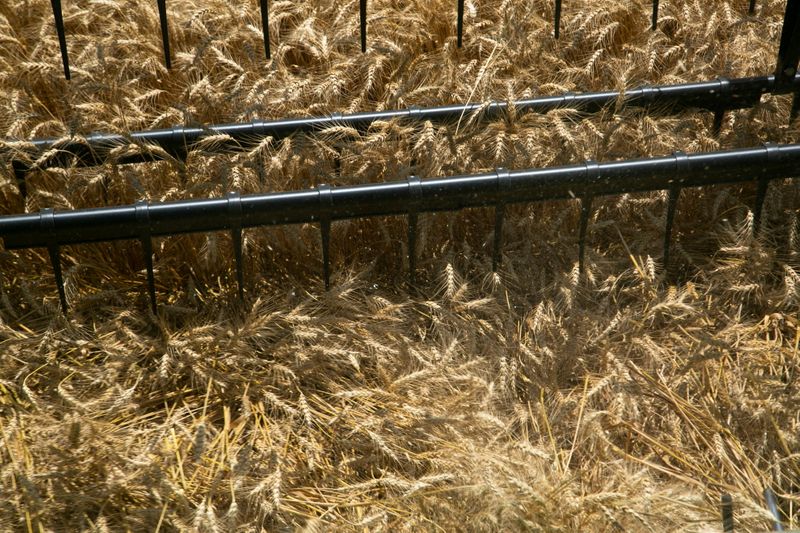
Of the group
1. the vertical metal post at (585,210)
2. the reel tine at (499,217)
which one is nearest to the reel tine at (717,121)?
the vertical metal post at (585,210)

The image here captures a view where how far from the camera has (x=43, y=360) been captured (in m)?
2.09

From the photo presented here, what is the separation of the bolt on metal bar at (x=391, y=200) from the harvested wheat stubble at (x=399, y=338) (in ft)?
0.49

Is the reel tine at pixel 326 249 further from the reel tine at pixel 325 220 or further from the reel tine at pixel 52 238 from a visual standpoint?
the reel tine at pixel 52 238

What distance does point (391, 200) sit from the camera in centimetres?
214

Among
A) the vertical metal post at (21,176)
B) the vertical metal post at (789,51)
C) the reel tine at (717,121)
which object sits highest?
the vertical metal post at (789,51)

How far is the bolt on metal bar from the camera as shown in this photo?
204 centimetres

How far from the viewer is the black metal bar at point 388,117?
2.39 metres

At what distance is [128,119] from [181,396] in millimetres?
993

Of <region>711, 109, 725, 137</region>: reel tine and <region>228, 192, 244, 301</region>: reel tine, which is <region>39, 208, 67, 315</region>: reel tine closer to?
<region>228, 192, 244, 301</region>: reel tine

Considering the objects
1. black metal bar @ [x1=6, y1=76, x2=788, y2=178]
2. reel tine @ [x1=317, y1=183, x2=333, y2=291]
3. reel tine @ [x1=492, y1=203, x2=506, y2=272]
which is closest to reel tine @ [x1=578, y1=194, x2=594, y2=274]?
reel tine @ [x1=492, y1=203, x2=506, y2=272]

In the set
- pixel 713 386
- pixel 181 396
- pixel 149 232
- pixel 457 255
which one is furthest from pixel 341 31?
pixel 713 386

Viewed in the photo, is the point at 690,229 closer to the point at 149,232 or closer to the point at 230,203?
the point at 230,203

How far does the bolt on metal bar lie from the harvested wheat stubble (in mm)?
150

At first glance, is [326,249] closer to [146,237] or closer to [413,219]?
[413,219]
